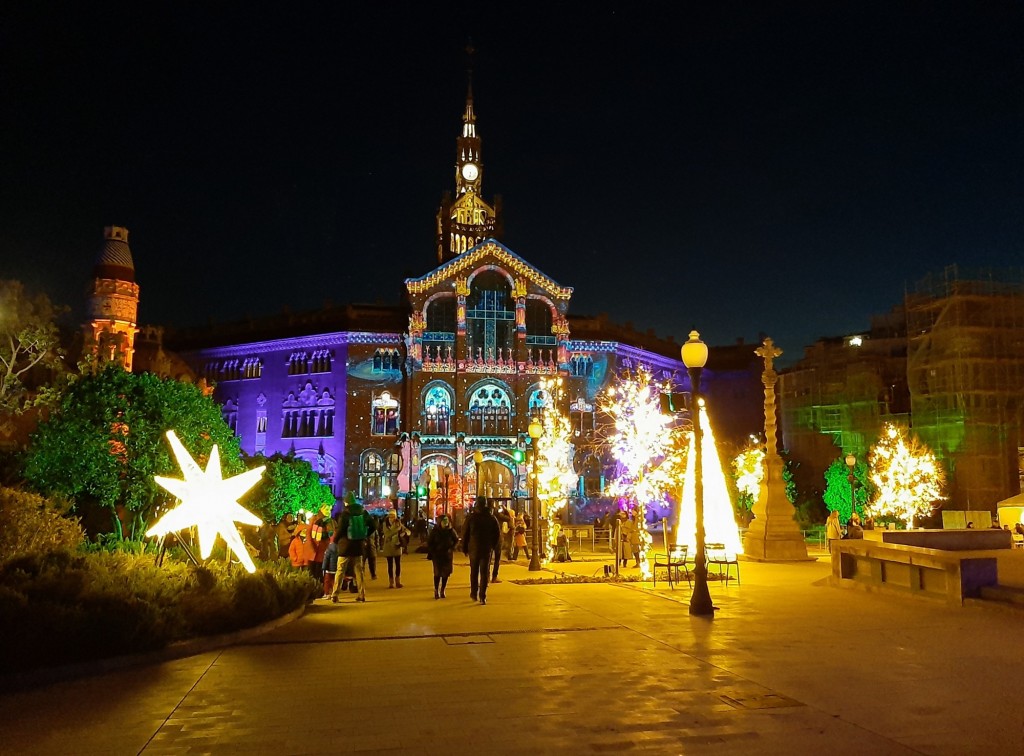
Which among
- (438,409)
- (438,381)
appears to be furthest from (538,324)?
(438,409)

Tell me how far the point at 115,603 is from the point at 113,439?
13853mm

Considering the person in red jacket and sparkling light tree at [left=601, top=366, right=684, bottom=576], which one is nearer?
the person in red jacket

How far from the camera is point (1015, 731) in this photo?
651 cm

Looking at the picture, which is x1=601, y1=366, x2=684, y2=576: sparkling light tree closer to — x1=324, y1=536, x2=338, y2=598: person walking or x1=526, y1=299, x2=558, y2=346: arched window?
x1=324, y1=536, x2=338, y2=598: person walking

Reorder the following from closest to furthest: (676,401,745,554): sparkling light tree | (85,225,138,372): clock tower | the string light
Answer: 1. the string light
2. (676,401,745,554): sparkling light tree
3. (85,225,138,372): clock tower

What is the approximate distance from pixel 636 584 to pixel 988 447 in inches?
1159

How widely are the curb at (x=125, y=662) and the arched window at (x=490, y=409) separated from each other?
127 feet

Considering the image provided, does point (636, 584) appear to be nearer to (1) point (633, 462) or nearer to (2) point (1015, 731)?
(1) point (633, 462)

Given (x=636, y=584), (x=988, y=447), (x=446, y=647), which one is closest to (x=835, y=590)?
(x=636, y=584)

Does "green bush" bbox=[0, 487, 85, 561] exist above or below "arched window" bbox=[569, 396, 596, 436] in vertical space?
below

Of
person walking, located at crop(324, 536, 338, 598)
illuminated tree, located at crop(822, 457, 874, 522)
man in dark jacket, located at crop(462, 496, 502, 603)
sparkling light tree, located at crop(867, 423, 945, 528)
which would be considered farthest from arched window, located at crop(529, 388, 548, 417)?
man in dark jacket, located at crop(462, 496, 502, 603)

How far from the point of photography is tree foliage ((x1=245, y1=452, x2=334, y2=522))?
35.9 m

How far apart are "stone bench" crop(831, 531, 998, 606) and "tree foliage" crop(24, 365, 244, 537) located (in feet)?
56.4

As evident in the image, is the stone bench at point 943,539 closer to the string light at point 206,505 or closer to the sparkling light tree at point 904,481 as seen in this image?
the string light at point 206,505
